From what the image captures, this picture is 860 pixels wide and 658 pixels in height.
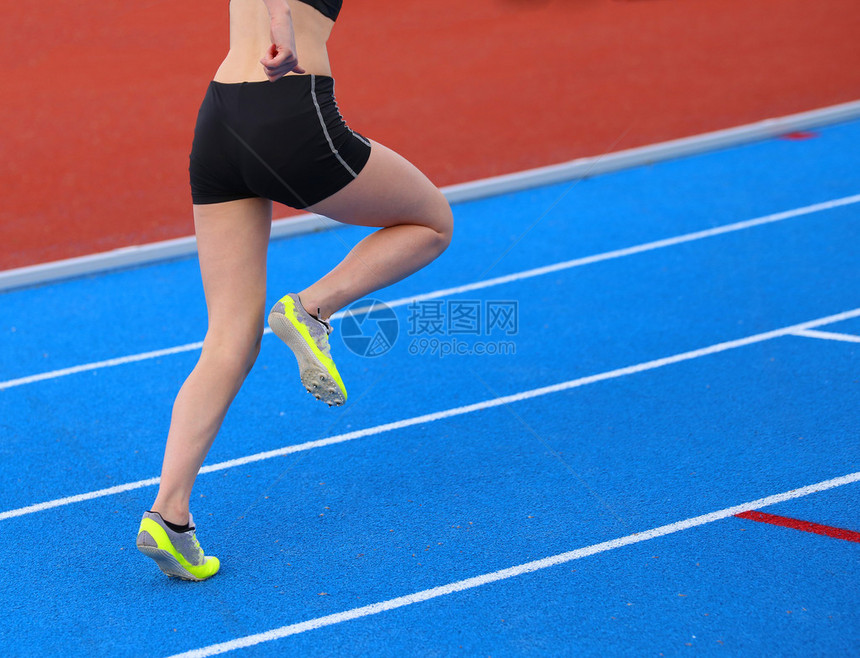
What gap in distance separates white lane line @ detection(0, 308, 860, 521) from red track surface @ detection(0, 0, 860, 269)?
3722mm

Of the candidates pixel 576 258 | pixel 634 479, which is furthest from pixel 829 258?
pixel 634 479

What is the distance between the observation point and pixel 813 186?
22.6ft

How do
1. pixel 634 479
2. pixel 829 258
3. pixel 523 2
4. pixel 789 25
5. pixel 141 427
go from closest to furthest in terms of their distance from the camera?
pixel 634 479, pixel 141 427, pixel 829 258, pixel 523 2, pixel 789 25

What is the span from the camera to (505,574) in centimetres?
263

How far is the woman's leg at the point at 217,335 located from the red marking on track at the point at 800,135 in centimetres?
712

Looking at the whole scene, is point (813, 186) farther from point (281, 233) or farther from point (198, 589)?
point (198, 589)

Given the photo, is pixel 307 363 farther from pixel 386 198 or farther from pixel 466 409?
pixel 466 409

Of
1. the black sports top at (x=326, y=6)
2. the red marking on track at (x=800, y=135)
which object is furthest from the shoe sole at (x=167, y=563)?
the red marking on track at (x=800, y=135)

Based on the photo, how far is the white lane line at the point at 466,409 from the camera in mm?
3297

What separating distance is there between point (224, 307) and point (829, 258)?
13.4ft

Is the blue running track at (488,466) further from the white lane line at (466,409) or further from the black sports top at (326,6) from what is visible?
the black sports top at (326,6)

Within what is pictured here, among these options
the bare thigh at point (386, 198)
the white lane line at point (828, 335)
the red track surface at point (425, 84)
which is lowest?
the white lane line at point (828, 335)

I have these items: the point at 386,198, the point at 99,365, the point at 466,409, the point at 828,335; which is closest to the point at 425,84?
the point at 99,365

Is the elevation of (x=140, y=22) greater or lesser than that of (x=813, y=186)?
greater
